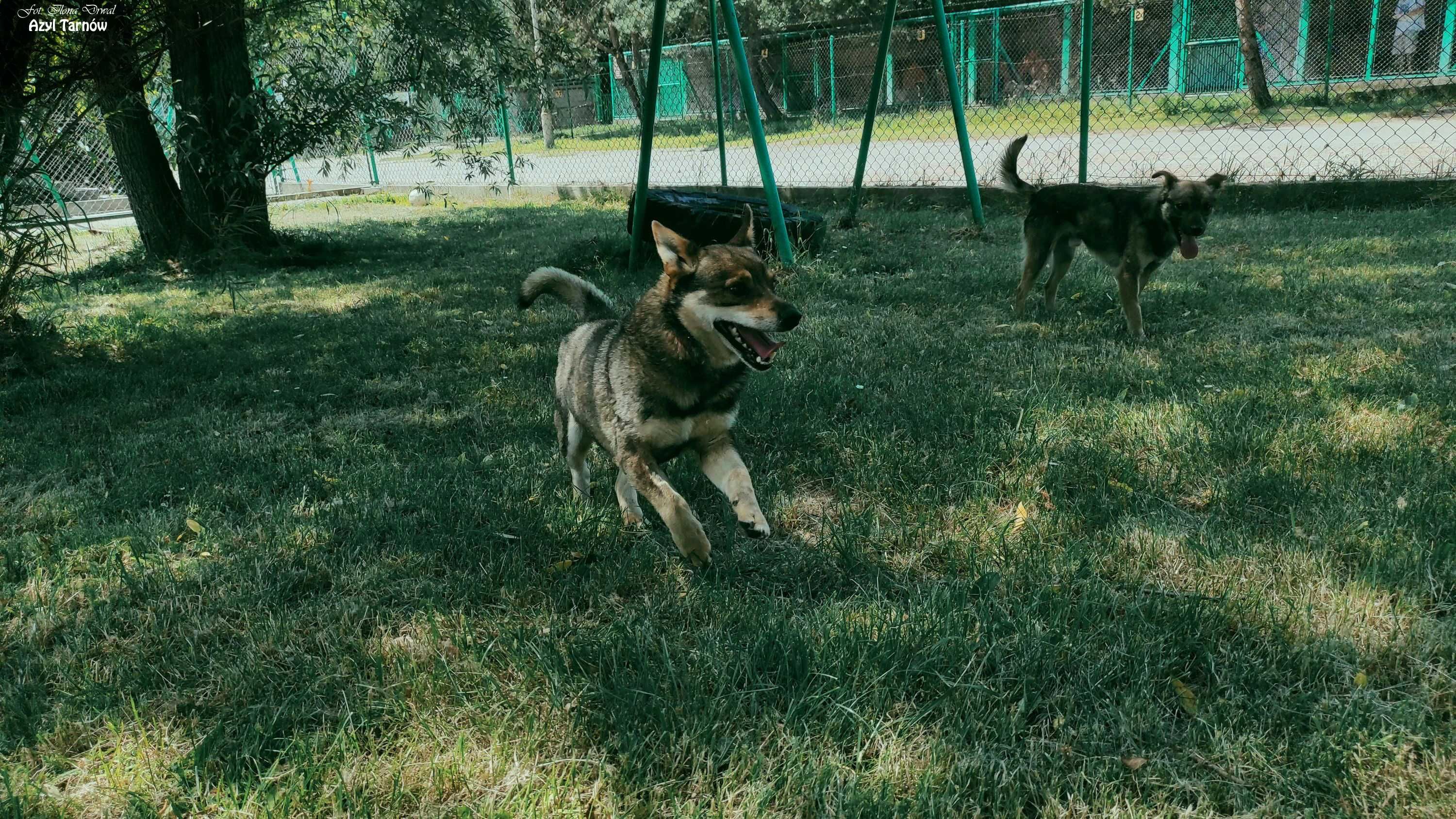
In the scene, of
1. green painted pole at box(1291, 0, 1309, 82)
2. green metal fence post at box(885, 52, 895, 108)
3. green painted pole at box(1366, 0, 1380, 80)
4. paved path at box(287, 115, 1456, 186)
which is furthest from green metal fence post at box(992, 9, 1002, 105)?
green painted pole at box(1366, 0, 1380, 80)

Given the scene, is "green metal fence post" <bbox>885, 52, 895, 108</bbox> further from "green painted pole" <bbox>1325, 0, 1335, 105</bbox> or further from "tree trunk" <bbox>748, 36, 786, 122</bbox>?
"green painted pole" <bbox>1325, 0, 1335, 105</bbox>

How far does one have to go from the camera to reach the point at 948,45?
9312mm

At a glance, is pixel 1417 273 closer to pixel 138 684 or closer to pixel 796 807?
pixel 796 807

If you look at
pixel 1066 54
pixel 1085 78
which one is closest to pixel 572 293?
pixel 1085 78

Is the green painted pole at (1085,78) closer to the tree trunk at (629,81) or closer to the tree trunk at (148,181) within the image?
the tree trunk at (148,181)

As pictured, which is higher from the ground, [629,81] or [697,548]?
[629,81]

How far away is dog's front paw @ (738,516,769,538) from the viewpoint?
3.19 metres

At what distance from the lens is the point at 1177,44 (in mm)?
21234

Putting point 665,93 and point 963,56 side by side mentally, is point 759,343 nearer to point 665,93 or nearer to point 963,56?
point 963,56

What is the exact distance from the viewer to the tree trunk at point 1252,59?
59.3 ft

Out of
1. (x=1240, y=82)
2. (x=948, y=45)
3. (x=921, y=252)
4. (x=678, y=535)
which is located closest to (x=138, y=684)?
(x=678, y=535)

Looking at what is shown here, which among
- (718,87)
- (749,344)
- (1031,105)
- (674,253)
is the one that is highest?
(718,87)

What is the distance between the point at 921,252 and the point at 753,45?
14.9 meters

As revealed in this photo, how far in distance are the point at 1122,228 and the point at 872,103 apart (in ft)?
13.5
